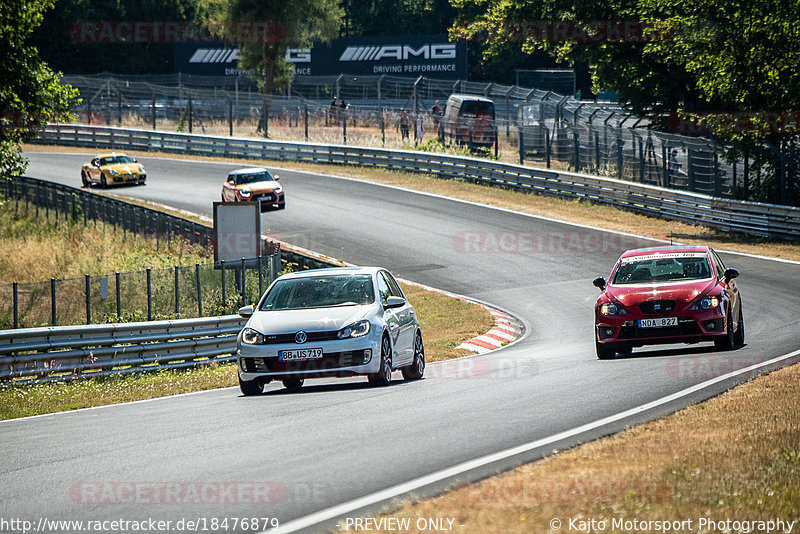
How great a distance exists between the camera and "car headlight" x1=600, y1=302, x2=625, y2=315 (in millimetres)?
14891

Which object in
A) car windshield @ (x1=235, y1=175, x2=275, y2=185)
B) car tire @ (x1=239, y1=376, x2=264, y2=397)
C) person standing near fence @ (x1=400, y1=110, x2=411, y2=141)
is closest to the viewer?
car tire @ (x1=239, y1=376, x2=264, y2=397)

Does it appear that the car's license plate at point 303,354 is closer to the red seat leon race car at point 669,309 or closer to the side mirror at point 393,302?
the side mirror at point 393,302

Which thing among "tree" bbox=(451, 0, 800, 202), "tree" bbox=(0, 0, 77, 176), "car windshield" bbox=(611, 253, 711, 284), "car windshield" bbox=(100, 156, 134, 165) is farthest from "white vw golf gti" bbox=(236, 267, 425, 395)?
"car windshield" bbox=(100, 156, 134, 165)

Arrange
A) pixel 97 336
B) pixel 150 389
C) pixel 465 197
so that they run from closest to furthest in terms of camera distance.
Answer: pixel 150 389, pixel 97 336, pixel 465 197

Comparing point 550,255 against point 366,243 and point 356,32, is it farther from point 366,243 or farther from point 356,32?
point 356,32

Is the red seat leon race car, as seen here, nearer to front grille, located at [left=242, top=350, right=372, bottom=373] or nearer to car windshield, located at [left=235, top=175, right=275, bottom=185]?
front grille, located at [left=242, top=350, right=372, bottom=373]

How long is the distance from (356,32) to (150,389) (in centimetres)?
7486

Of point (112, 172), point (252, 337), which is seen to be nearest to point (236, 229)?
point (252, 337)

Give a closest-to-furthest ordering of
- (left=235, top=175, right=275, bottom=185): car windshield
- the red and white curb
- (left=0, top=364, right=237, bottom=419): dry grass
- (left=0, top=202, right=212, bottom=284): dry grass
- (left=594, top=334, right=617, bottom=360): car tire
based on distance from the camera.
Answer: (left=0, top=364, right=237, bottom=419): dry grass
(left=594, top=334, right=617, bottom=360): car tire
the red and white curb
(left=0, top=202, right=212, bottom=284): dry grass
(left=235, top=175, right=275, bottom=185): car windshield

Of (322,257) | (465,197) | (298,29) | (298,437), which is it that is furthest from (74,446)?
(298,29)

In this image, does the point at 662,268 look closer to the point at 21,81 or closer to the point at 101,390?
the point at 101,390

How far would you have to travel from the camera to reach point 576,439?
863 cm

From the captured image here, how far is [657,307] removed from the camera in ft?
48.2

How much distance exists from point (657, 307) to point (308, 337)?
5.11 metres
